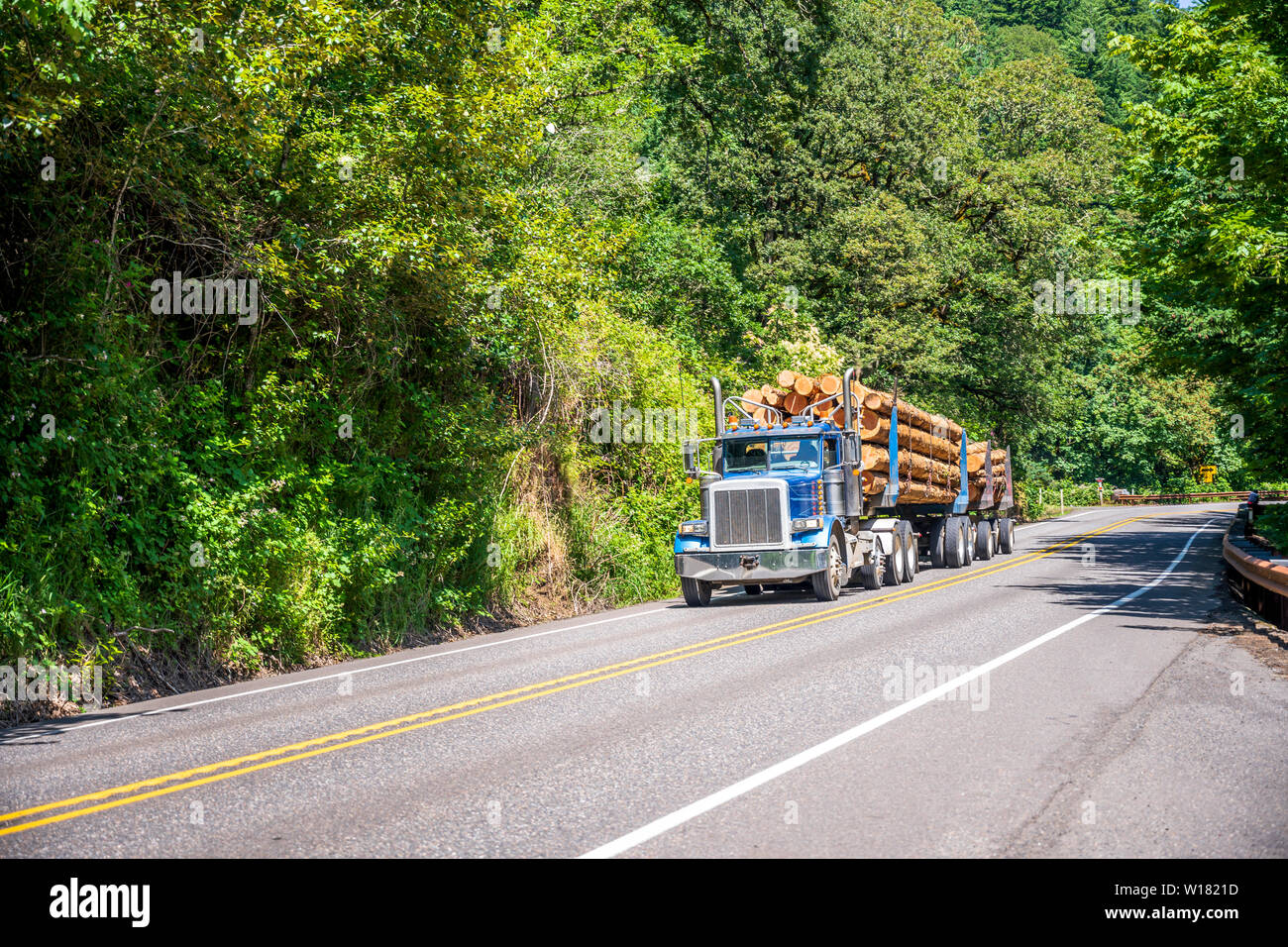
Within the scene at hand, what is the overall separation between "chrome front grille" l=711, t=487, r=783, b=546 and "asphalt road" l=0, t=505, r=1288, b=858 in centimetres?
453

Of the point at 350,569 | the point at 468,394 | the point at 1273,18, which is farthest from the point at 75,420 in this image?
the point at 1273,18

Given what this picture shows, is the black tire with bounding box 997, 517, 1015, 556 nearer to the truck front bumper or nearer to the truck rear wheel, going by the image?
the truck rear wheel

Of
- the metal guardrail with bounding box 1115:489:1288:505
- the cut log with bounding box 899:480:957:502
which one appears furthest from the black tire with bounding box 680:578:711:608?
the metal guardrail with bounding box 1115:489:1288:505

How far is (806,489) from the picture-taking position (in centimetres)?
1828

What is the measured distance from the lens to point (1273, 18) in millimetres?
18484

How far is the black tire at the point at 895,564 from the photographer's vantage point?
68.6 feet

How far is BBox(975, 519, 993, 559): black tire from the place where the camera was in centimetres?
2753

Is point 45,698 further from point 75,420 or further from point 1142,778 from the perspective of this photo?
point 1142,778

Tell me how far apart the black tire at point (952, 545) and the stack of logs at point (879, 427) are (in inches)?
25.8

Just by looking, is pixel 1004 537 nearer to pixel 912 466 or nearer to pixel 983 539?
pixel 983 539

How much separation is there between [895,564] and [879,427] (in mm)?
2650

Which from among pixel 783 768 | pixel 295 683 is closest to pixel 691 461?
pixel 295 683

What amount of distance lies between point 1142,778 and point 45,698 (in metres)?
9.05

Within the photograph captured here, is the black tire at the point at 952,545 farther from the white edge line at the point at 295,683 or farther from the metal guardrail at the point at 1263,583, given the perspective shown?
the white edge line at the point at 295,683
